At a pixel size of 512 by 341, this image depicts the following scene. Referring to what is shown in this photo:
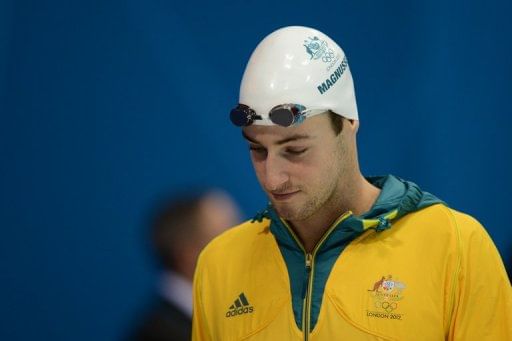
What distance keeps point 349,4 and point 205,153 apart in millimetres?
798

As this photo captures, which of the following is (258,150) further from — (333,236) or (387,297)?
(387,297)

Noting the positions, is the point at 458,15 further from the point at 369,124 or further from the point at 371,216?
the point at 371,216

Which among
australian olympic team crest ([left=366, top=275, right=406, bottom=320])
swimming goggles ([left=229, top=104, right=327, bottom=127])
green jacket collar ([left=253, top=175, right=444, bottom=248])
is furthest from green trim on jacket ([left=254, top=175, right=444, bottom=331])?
swimming goggles ([left=229, top=104, right=327, bottom=127])

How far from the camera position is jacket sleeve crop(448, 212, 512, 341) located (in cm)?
194

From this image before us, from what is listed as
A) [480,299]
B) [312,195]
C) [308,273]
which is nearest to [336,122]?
[312,195]

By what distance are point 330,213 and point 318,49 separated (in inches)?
15.1

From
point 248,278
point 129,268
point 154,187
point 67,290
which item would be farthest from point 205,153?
point 248,278

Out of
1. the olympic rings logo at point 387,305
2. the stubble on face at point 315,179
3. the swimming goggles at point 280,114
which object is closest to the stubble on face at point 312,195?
the stubble on face at point 315,179

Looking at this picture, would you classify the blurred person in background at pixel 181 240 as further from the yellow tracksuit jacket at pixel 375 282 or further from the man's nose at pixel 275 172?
the man's nose at pixel 275 172

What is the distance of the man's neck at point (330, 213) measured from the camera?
2.12m

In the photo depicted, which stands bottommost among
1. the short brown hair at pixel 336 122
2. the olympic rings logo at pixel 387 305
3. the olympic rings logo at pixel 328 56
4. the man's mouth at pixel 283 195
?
the olympic rings logo at pixel 387 305

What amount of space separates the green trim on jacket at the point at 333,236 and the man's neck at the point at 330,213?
0.07 feet

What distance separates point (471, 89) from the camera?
346 cm

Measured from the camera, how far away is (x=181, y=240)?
3.38 meters
